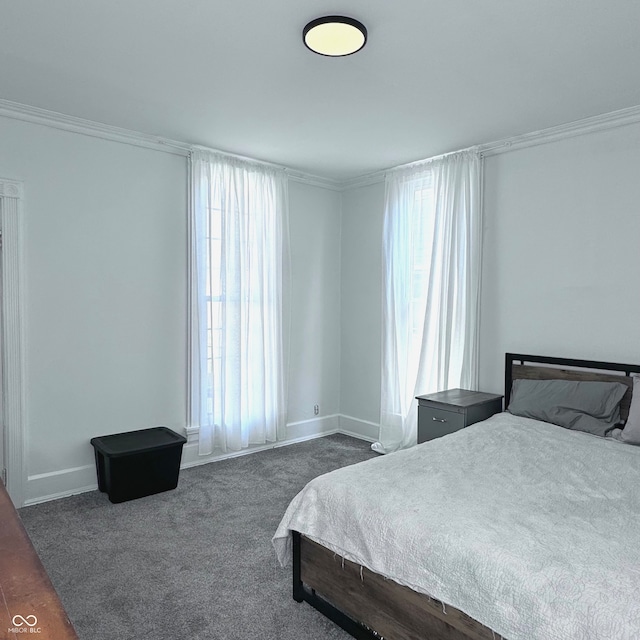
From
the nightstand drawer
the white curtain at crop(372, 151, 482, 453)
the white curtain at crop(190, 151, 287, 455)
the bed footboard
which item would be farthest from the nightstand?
the bed footboard

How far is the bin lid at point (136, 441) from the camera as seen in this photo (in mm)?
3408

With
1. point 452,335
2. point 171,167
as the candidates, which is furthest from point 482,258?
point 171,167

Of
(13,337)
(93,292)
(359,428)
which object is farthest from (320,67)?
(359,428)

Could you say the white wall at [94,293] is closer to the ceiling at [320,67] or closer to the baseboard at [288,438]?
the baseboard at [288,438]

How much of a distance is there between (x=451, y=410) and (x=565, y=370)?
2.78ft

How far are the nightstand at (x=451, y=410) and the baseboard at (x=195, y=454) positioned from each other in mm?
1258

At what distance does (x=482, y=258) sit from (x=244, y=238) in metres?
2.03

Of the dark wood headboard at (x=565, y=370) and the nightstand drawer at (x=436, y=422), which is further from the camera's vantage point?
the nightstand drawer at (x=436, y=422)

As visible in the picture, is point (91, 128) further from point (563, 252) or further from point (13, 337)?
point (563, 252)

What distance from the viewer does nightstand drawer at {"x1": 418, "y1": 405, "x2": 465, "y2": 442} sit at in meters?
3.49

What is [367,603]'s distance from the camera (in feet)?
6.43

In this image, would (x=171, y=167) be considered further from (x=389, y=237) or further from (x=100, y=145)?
(x=389, y=237)

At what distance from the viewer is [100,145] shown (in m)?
3.64

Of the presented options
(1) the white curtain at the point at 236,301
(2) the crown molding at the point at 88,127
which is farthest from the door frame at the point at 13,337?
(1) the white curtain at the point at 236,301
